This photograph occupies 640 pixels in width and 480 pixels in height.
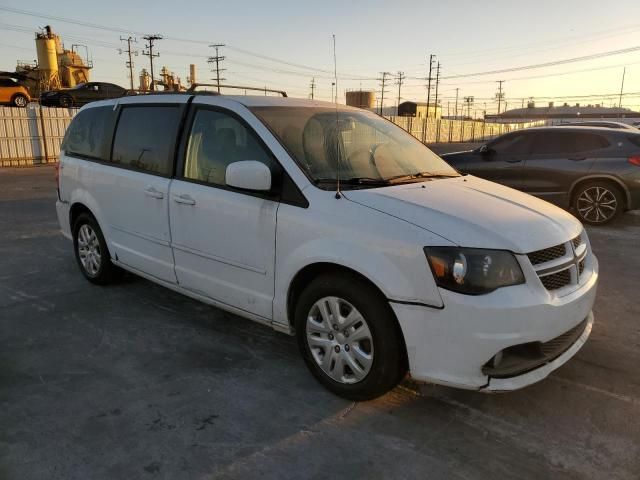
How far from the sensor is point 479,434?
265 cm

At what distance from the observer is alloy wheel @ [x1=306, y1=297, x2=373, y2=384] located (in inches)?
110

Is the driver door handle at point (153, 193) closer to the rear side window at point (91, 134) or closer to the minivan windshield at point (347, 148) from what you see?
the rear side window at point (91, 134)

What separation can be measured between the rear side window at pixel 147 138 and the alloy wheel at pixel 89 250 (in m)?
0.88

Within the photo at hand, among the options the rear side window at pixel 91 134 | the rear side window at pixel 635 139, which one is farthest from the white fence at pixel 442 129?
the rear side window at pixel 91 134

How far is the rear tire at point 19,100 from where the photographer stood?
82.4 ft

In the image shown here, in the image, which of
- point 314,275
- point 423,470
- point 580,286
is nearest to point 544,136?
point 580,286

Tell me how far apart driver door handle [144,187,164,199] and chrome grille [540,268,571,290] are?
272cm

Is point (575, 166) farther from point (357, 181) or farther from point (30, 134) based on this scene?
point (30, 134)

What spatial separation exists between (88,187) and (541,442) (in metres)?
4.24

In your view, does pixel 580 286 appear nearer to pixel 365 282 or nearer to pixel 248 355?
pixel 365 282

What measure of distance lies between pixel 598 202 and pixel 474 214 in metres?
6.33

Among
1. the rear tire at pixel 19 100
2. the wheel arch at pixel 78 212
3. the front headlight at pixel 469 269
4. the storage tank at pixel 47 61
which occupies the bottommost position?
the wheel arch at pixel 78 212

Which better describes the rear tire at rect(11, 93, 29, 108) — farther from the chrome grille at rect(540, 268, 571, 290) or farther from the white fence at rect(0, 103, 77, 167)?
the chrome grille at rect(540, 268, 571, 290)

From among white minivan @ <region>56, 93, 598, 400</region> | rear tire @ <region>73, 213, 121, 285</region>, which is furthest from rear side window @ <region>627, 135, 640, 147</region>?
rear tire @ <region>73, 213, 121, 285</region>
